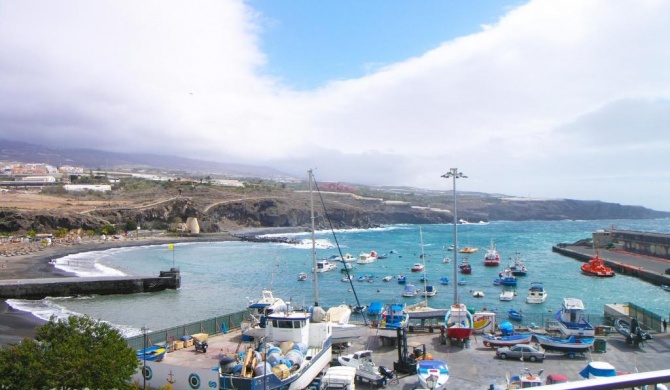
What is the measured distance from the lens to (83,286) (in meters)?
45.8

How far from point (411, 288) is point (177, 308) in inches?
802

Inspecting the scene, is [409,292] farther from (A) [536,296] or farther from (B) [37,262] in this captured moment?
(B) [37,262]

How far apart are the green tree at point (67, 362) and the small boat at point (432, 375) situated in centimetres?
825

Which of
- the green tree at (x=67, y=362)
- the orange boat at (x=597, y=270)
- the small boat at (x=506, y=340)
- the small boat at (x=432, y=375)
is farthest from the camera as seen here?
the orange boat at (x=597, y=270)

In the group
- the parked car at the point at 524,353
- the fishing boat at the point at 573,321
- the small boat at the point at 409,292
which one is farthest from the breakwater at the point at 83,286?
the parked car at the point at 524,353

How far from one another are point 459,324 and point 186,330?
1156 cm

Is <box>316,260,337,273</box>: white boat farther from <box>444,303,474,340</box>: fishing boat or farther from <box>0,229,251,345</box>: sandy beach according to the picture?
<box>444,303,474,340</box>: fishing boat

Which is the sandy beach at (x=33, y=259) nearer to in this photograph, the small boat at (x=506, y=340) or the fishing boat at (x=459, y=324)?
the fishing boat at (x=459, y=324)

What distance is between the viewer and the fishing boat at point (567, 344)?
18.1 m

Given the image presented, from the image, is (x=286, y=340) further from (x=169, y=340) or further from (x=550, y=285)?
(x=550, y=285)

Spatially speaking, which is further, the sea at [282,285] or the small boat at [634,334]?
the sea at [282,285]

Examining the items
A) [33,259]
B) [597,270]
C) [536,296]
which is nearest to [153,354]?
[536,296]

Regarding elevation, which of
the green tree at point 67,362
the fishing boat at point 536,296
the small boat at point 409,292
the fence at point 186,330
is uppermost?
the green tree at point 67,362

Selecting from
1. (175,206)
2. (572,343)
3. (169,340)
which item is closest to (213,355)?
(169,340)
